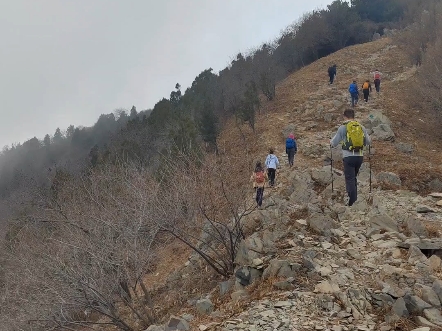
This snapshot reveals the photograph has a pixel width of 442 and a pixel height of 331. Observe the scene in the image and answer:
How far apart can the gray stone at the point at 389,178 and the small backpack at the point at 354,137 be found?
15.8 feet

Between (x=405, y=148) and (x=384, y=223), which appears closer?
(x=384, y=223)

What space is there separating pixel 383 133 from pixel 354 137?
1123cm

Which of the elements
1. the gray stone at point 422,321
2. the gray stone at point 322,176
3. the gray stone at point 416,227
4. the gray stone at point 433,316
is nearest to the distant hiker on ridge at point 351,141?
the gray stone at point 416,227

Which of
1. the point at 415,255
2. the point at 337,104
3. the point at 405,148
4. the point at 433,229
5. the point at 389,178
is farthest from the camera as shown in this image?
the point at 337,104

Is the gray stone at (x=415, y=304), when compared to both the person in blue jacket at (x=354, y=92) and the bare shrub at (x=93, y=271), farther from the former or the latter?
the person in blue jacket at (x=354, y=92)

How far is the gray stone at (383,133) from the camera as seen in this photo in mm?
16969

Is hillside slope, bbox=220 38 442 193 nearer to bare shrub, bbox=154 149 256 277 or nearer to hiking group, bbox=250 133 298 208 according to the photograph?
hiking group, bbox=250 133 298 208

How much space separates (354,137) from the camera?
706cm

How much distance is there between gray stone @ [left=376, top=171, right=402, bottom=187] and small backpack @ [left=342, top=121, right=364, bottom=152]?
4.81 meters

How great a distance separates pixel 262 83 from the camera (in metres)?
28.2

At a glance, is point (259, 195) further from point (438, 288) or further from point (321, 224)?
point (438, 288)

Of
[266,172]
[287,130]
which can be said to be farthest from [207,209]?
[287,130]

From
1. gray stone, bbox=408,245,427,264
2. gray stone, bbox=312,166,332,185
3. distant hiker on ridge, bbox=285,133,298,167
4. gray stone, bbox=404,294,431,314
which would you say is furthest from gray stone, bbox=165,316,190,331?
distant hiker on ridge, bbox=285,133,298,167

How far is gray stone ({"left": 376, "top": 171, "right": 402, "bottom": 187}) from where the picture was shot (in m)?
11.4
